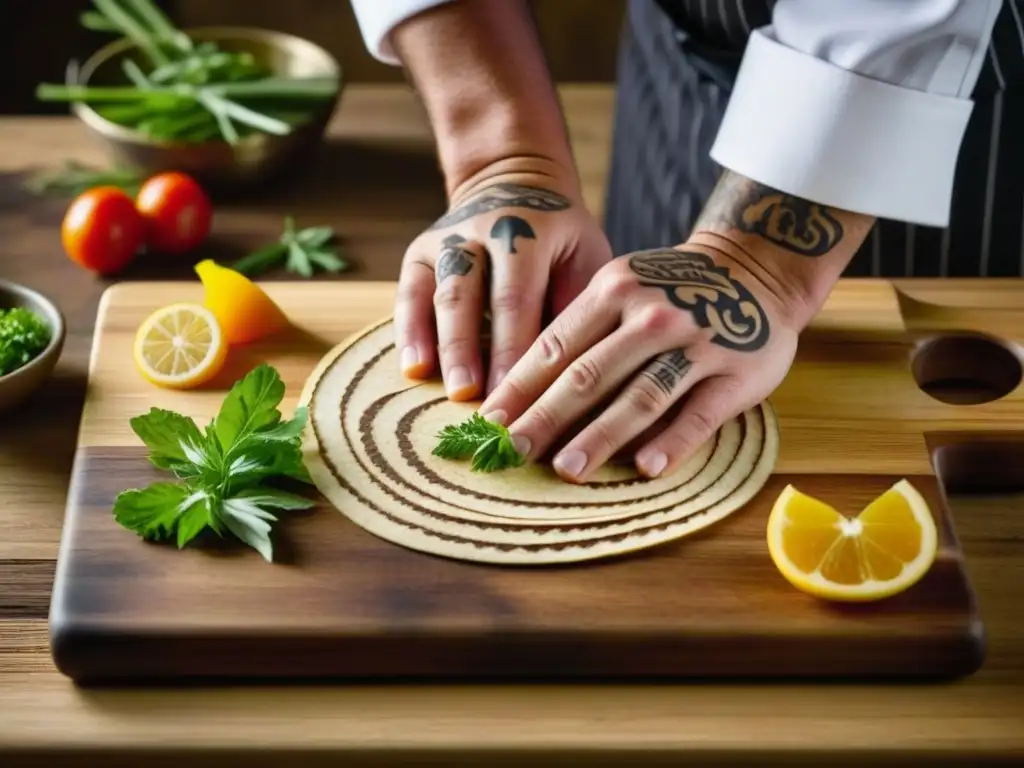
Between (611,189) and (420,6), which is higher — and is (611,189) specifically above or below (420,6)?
below

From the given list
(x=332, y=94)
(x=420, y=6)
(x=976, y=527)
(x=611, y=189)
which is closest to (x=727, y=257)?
(x=976, y=527)

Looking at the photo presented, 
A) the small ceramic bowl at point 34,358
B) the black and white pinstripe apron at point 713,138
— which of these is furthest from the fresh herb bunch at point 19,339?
the black and white pinstripe apron at point 713,138

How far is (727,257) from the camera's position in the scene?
1.49 m

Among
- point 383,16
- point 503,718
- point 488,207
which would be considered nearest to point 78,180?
point 383,16

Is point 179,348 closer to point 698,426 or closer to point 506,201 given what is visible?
point 506,201

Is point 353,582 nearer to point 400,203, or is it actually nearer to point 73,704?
point 73,704

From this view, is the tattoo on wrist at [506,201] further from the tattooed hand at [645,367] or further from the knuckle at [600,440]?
the knuckle at [600,440]

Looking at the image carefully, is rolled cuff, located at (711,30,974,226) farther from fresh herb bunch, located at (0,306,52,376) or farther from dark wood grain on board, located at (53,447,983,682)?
fresh herb bunch, located at (0,306,52,376)

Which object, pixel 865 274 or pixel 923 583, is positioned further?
pixel 865 274

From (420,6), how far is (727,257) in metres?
0.53

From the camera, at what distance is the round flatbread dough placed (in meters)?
1.27

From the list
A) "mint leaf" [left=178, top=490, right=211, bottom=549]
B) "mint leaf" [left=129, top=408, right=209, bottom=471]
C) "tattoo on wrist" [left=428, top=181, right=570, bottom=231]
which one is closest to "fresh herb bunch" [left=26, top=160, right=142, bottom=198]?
"tattoo on wrist" [left=428, top=181, right=570, bottom=231]

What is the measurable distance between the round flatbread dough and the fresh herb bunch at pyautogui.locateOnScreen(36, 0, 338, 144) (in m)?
0.66

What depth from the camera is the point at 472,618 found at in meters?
1.18
